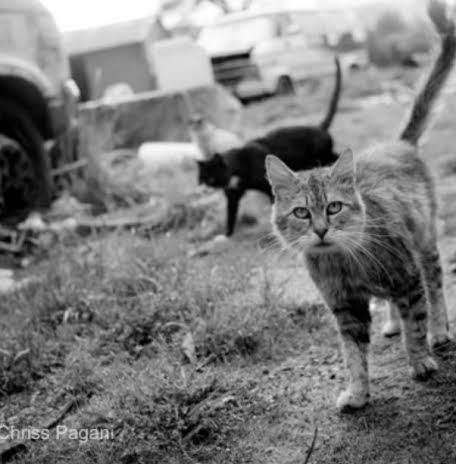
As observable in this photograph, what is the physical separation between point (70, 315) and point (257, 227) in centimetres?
270

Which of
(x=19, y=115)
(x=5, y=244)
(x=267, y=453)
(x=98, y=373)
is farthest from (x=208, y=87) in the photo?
(x=267, y=453)

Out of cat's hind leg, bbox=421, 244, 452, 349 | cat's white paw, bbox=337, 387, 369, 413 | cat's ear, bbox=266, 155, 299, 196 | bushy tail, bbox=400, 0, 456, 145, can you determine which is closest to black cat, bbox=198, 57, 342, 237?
bushy tail, bbox=400, 0, 456, 145

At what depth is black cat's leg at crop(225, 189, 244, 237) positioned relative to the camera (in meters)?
6.27

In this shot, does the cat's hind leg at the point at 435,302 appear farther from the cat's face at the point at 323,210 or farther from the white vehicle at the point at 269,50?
the white vehicle at the point at 269,50

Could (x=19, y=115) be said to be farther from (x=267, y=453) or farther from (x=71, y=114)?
(x=267, y=453)

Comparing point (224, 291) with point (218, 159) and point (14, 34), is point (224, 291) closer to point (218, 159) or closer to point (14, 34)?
point (218, 159)

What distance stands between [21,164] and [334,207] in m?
4.22

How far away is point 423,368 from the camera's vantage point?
308 centimetres

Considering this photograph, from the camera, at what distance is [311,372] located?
11.2 ft

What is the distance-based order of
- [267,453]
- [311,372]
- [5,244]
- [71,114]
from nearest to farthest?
[267,453] → [311,372] → [5,244] → [71,114]

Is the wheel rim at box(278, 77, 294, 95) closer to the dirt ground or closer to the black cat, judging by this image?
the black cat

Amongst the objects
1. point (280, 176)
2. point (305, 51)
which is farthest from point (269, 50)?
point (280, 176)

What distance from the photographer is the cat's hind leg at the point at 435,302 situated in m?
3.45

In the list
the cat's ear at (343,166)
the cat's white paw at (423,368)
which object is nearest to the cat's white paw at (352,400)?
the cat's white paw at (423,368)
